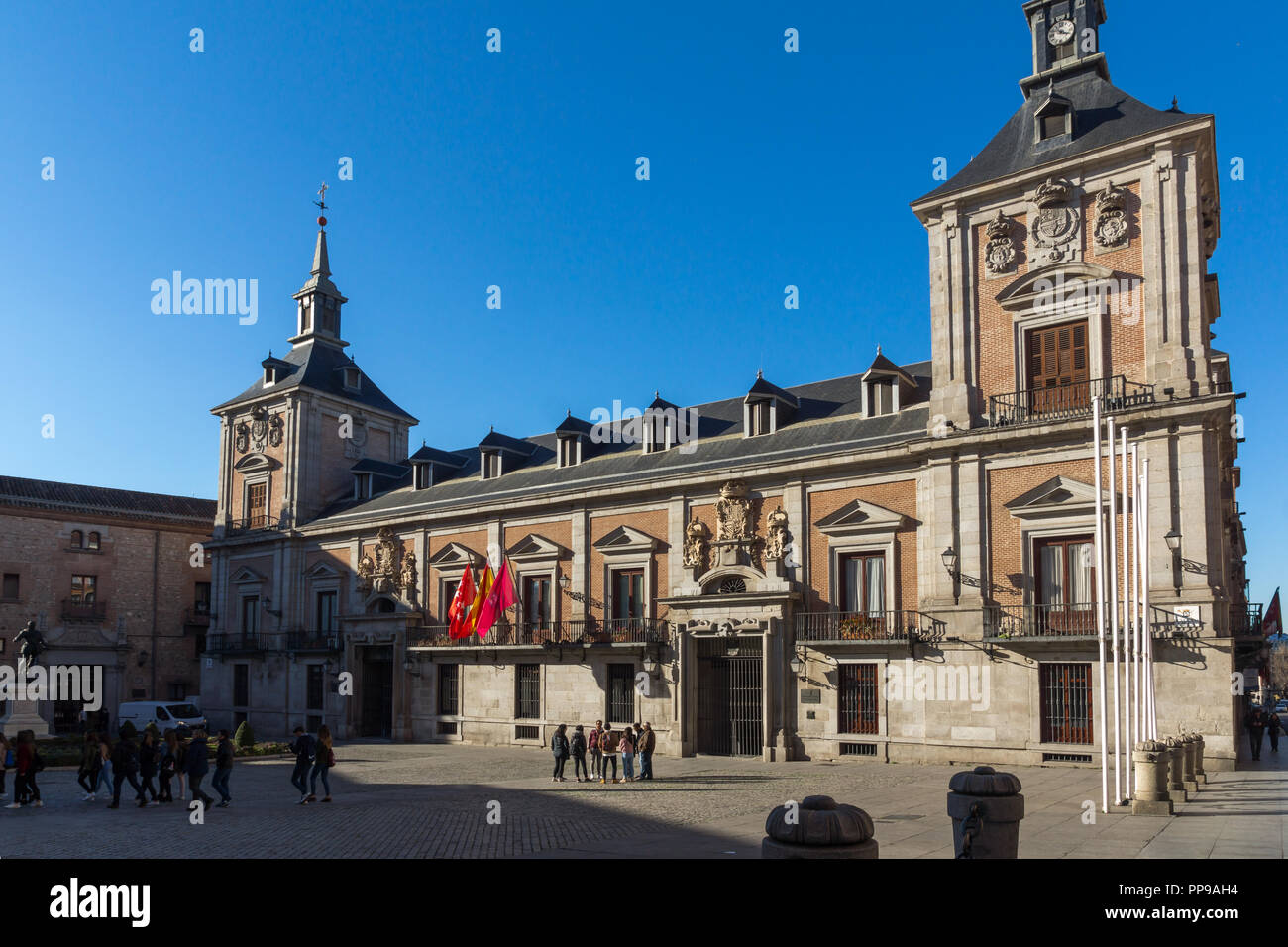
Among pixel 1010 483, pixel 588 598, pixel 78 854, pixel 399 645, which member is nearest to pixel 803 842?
pixel 78 854

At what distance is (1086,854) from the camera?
1207 cm

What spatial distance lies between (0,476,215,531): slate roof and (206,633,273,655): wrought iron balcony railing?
8.06 m

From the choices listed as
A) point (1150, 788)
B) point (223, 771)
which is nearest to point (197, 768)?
point (223, 771)

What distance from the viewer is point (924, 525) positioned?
27.1m

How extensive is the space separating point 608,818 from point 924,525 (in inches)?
550

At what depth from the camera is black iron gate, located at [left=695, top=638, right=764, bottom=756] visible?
2945 cm

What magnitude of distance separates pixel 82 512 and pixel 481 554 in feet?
72.6

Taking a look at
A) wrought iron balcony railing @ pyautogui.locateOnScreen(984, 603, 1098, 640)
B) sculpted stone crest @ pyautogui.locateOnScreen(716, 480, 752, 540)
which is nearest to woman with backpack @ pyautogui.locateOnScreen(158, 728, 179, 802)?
sculpted stone crest @ pyautogui.locateOnScreen(716, 480, 752, 540)

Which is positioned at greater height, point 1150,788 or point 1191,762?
point 1150,788

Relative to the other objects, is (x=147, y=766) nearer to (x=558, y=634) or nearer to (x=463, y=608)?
(x=463, y=608)

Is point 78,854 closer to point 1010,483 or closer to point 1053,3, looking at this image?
point 1010,483

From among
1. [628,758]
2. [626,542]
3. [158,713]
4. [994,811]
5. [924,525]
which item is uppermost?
[924,525]

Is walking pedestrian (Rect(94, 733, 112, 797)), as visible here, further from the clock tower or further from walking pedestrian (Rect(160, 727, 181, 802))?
the clock tower
